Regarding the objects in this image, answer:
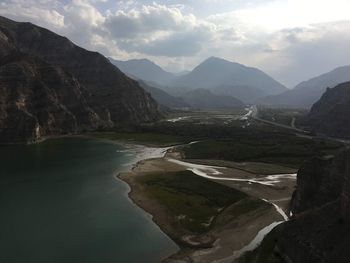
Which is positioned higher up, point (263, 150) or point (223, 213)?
point (263, 150)

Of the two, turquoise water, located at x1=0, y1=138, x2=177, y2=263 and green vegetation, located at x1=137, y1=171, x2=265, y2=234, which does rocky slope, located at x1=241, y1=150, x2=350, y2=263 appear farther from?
green vegetation, located at x1=137, y1=171, x2=265, y2=234

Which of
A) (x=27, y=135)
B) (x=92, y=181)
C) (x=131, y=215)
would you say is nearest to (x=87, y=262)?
(x=131, y=215)

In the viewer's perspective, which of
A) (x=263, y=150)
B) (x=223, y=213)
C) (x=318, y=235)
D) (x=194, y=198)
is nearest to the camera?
(x=318, y=235)

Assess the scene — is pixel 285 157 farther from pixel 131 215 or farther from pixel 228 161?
pixel 131 215

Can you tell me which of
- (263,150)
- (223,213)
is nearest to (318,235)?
(223,213)

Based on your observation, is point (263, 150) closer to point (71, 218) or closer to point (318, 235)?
point (71, 218)

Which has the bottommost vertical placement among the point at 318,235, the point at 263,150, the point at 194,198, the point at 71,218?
the point at 71,218

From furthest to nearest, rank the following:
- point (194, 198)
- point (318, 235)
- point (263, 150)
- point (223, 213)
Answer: point (263, 150)
point (194, 198)
point (223, 213)
point (318, 235)

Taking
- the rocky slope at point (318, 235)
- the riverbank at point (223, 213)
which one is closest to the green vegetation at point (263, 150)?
the riverbank at point (223, 213)
